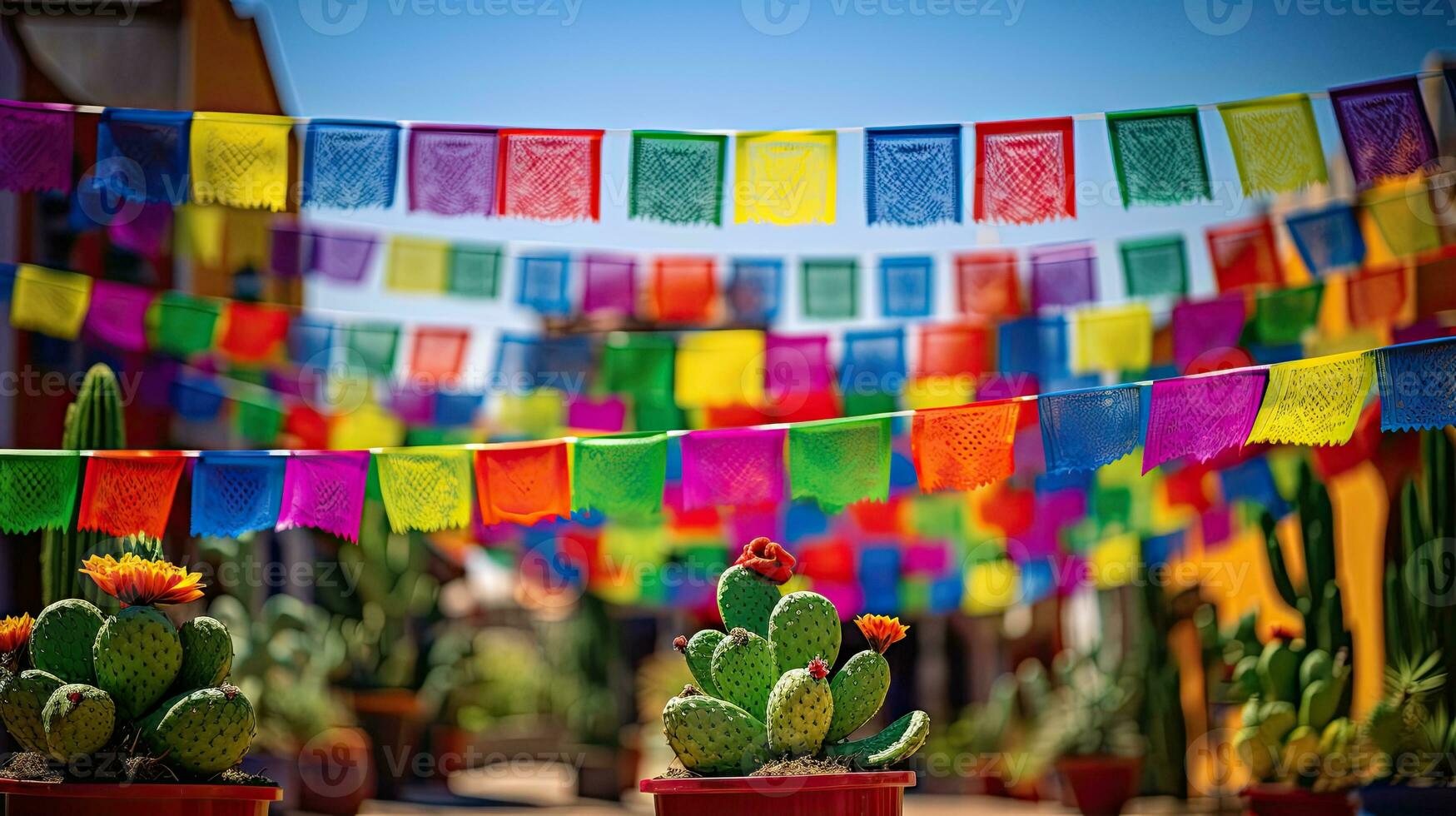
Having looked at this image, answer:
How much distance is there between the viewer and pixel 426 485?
7988 mm

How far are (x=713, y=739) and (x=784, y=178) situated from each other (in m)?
3.67

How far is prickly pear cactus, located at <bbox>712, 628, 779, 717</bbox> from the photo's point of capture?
548cm

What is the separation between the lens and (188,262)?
15891mm

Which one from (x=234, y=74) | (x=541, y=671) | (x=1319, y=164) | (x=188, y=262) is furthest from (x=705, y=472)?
(x=541, y=671)

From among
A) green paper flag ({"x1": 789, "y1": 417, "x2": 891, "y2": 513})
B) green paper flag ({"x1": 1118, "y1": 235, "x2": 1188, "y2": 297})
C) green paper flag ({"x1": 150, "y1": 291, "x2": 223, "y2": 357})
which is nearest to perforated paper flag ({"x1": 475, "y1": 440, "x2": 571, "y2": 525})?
green paper flag ({"x1": 789, "y1": 417, "x2": 891, "y2": 513})

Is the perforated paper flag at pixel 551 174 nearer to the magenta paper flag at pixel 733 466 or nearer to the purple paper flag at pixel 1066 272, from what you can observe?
the magenta paper flag at pixel 733 466

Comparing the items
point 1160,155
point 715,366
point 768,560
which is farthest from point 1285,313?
point 768,560

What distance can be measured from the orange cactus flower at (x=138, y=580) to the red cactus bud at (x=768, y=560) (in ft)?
7.14

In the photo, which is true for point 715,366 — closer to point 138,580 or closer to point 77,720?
point 138,580

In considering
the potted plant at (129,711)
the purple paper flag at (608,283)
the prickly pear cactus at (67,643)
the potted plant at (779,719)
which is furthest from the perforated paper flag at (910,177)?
the prickly pear cactus at (67,643)

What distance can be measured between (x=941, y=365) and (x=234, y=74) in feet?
34.9

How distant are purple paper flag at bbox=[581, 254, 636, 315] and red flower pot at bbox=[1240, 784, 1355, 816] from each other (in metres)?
5.22

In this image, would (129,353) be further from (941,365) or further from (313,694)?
(941,365)

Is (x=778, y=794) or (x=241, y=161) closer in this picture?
(x=778, y=794)
